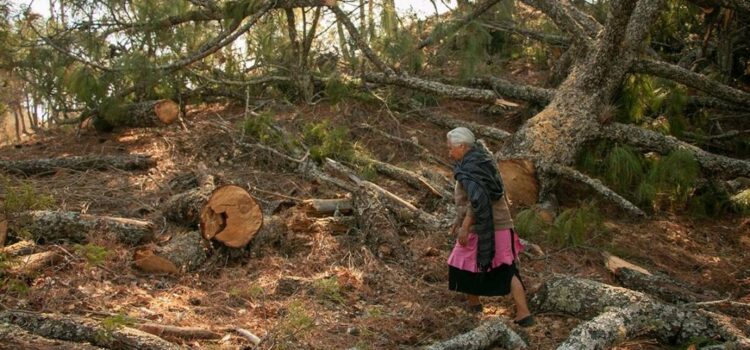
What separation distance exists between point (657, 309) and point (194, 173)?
480 centimetres

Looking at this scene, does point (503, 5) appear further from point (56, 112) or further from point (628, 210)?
point (56, 112)

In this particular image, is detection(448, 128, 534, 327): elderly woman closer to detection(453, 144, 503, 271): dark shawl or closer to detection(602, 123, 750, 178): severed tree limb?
detection(453, 144, 503, 271): dark shawl

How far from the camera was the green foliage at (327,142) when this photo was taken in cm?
786

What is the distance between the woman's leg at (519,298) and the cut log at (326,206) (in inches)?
87.1

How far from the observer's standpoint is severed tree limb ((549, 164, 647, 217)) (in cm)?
694

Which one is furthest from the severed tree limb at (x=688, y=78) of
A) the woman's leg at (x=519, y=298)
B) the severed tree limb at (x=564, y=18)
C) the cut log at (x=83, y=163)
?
the cut log at (x=83, y=163)

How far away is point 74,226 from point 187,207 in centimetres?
92

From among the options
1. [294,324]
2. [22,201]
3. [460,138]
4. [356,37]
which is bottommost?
[294,324]

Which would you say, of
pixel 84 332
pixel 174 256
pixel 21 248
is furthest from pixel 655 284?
pixel 21 248

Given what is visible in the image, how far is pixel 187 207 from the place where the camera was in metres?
6.22

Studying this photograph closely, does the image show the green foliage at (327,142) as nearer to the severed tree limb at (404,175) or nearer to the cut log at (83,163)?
the severed tree limb at (404,175)

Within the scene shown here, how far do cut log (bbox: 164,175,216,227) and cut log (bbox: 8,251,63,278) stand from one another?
1177 mm

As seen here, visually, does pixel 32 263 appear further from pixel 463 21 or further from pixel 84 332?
pixel 463 21

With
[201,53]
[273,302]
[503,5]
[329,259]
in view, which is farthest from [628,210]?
[201,53]
